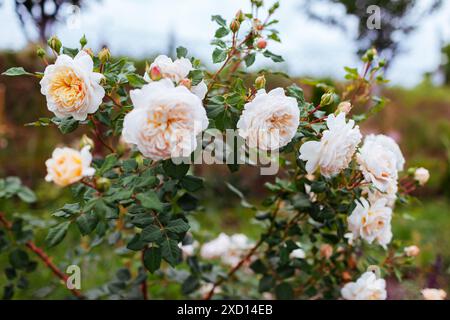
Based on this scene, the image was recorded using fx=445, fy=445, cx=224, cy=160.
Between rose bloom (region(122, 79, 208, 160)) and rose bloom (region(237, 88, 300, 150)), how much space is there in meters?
0.12

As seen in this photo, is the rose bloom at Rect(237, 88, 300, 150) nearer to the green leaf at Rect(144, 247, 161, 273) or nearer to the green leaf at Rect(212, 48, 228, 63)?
the green leaf at Rect(212, 48, 228, 63)

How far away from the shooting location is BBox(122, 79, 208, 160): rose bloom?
29.9 inches

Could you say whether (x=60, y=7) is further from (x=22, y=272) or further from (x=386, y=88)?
(x=386, y=88)

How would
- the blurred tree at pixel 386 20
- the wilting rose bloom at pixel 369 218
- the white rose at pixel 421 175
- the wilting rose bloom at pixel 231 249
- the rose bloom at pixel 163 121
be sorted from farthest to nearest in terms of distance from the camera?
the blurred tree at pixel 386 20, the wilting rose bloom at pixel 231 249, the white rose at pixel 421 175, the wilting rose bloom at pixel 369 218, the rose bloom at pixel 163 121

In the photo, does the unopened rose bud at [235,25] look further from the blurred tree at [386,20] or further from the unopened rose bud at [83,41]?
the blurred tree at [386,20]

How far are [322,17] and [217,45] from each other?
5190 mm

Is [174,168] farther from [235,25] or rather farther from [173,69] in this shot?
[235,25]

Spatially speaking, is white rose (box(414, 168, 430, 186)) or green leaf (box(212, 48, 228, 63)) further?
white rose (box(414, 168, 430, 186))

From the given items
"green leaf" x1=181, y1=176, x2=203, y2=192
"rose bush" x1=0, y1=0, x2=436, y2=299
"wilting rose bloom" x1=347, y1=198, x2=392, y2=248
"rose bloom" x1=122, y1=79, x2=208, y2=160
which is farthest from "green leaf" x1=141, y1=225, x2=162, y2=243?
"wilting rose bloom" x1=347, y1=198, x2=392, y2=248

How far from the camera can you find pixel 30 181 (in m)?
3.65

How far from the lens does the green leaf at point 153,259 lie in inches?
40.1

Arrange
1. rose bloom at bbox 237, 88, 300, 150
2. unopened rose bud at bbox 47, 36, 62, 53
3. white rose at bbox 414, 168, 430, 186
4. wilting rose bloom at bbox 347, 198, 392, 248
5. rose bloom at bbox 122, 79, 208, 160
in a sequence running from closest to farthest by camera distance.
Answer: rose bloom at bbox 122, 79, 208, 160, rose bloom at bbox 237, 88, 300, 150, unopened rose bud at bbox 47, 36, 62, 53, wilting rose bloom at bbox 347, 198, 392, 248, white rose at bbox 414, 168, 430, 186

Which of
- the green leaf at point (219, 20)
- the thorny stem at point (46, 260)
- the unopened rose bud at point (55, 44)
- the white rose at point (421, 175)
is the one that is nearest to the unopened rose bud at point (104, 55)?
the unopened rose bud at point (55, 44)
